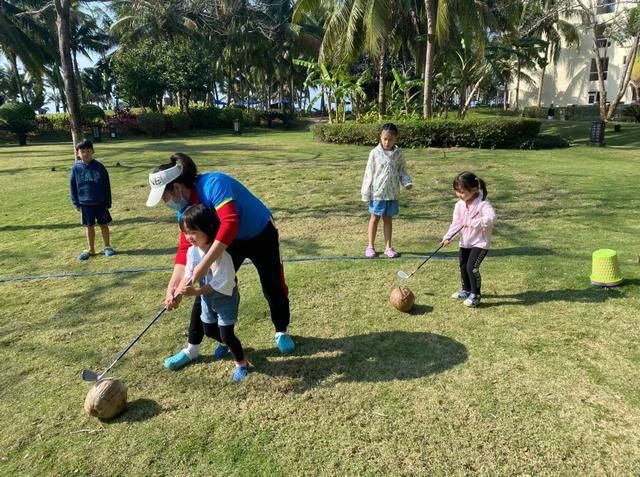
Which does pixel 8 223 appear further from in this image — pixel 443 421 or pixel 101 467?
A: pixel 443 421

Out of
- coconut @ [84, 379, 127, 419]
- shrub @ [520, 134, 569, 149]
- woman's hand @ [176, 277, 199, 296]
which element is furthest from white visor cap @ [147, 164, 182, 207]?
shrub @ [520, 134, 569, 149]

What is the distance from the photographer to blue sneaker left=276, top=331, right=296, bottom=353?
3.46 meters

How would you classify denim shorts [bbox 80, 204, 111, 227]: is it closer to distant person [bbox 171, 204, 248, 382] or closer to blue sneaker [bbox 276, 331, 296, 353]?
distant person [bbox 171, 204, 248, 382]

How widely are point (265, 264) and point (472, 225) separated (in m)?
1.82

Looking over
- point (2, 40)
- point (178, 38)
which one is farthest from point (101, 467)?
point (178, 38)

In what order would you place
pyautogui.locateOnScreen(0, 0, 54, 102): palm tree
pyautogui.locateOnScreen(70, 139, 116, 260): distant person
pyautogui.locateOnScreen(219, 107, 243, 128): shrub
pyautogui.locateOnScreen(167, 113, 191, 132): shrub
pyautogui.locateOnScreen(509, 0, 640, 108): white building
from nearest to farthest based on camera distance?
pyautogui.locateOnScreen(70, 139, 116, 260): distant person, pyautogui.locateOnScreen(0, 0, 54, 102): palm tree, pyautogui.locateOnScreen(167, 113, 191, 132): shrub, pyautogui.locateOnScreen(219, 107, 243, 128): shrub, pyautogui.locateOnScreen(509, 0, 640, 108): white building

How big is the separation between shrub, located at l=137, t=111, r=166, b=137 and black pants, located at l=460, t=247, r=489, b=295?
86.6 ft

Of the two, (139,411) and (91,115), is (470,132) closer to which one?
(139,411)

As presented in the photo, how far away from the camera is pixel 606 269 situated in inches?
169

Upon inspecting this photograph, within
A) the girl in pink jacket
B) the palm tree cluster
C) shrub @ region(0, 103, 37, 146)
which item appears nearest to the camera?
the girl in pink jacket

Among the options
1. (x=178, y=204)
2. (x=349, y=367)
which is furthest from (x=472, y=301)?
(x=178, y=204)

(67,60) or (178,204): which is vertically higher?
(67,60)

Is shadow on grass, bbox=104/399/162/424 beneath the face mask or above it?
beneath

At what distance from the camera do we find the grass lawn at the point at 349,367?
8.14ft
